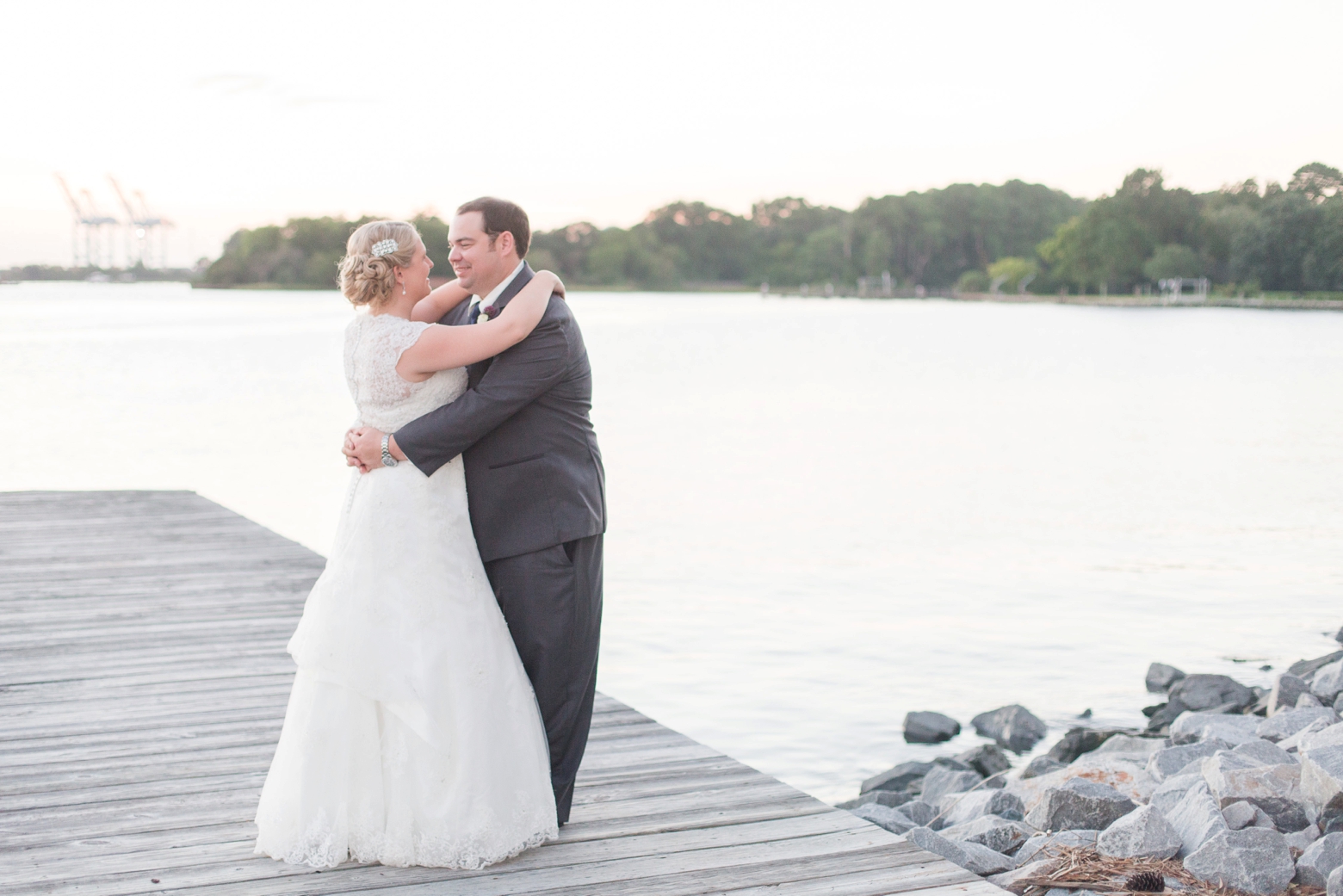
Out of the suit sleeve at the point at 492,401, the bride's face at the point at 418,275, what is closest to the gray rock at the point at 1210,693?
the suit sleeve at the point at 492,401

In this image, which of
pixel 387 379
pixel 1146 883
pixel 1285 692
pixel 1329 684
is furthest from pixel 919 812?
pixel 387 379

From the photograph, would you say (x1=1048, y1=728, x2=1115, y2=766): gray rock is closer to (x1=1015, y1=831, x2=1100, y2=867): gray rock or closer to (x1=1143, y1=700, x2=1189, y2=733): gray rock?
(x1=1143, y1=700, x2=1189, y2=733): gray rock

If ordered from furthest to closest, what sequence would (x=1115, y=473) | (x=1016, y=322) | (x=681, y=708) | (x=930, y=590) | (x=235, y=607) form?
1. (x=1016, y=322)
2. (x=1115, y=473)
3. (x=930, y=590)
4. (x=681, y=708)
5. (x=235, y=607)

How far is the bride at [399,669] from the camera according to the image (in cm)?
317

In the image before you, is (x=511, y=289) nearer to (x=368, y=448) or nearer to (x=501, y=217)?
(x=501, y=217)

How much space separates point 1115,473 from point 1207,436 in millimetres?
6343

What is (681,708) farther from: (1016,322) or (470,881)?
(1016,322)

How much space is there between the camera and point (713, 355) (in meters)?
51.1

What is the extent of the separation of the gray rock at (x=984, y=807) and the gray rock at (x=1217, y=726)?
1412 mm

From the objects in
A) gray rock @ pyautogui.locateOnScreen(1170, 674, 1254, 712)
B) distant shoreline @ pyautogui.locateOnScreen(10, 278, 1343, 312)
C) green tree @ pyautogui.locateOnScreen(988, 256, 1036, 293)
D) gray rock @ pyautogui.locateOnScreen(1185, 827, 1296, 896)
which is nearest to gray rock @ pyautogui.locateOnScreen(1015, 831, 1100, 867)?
gray rock @ pyautogui.locateOnScreen(1185, 827, 1296, 896)

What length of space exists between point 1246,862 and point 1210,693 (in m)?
4.17

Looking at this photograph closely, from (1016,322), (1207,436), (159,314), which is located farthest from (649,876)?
(159,314)

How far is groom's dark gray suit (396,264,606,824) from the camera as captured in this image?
3219mm

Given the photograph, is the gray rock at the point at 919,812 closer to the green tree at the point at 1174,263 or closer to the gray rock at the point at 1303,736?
the gray rock at the point at 1303,736
